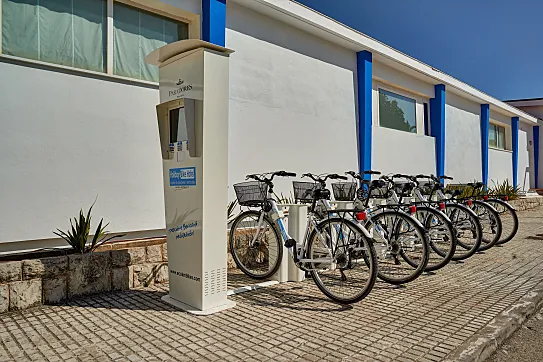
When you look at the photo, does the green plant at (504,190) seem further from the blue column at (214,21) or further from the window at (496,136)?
the blue column at (214,21)

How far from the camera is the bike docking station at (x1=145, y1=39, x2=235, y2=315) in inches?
156

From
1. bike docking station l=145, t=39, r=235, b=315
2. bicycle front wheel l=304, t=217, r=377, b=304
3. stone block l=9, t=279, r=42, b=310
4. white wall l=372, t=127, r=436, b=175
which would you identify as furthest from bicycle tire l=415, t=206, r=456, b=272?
stone block l=9, t=279, r=42, b=310

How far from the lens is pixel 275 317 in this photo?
12.8ft

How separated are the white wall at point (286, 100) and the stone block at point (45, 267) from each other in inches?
108

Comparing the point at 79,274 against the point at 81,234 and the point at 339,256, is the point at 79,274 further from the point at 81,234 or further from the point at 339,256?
the point at 339,256

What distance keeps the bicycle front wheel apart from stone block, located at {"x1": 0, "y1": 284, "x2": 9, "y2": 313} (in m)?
2.86

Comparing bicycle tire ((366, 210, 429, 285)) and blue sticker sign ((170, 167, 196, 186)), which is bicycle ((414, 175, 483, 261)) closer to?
bicycle tire ((366, 210, 429, 285))

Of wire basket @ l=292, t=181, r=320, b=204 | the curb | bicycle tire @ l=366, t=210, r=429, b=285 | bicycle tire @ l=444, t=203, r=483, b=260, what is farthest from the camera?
bicycle tire @ l=444, t=203, r=483, b=260

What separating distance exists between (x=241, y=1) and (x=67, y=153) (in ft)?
11.4

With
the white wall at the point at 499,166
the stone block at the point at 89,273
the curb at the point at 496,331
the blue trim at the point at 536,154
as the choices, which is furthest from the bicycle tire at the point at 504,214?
the blue trim at the point at 536,154

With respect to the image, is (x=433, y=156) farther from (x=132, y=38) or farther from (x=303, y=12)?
(x=132, y=38)

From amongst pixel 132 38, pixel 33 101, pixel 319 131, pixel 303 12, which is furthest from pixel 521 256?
pixel 33 101

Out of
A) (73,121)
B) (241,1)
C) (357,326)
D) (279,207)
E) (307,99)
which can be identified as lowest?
(357,326)

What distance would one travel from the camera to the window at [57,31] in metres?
4.55
